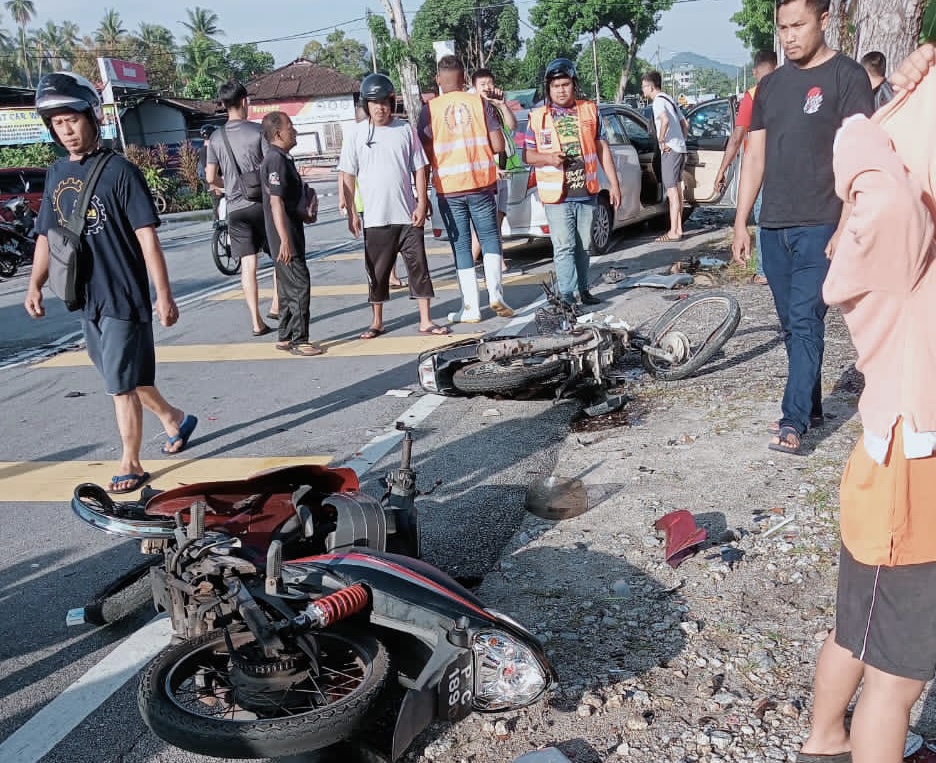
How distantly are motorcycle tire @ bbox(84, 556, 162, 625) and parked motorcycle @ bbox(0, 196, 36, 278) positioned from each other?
1199 cm

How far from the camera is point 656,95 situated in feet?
40.0

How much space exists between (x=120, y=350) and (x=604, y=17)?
72.2 metres

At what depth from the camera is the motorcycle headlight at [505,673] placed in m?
2.62

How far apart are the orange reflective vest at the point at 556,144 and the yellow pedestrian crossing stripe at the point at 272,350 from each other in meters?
1.44

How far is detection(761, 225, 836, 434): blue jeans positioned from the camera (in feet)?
15.2

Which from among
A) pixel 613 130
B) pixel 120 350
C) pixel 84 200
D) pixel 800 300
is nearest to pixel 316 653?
pixel 120 350

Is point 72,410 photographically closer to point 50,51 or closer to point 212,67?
point 212,67

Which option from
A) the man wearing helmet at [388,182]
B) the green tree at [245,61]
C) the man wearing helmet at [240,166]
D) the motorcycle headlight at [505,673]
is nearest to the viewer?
the motorcycle headlight at [505,673]

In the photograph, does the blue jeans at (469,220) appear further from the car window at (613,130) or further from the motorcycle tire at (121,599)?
the motorcycle tire at (121,599)

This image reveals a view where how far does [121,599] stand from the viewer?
12.2 ft

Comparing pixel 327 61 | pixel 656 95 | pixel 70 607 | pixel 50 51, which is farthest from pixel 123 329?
pixel 50 51

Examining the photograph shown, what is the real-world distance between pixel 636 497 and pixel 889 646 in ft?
7.87

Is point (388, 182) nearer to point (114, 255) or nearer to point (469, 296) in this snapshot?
point (469, 296)

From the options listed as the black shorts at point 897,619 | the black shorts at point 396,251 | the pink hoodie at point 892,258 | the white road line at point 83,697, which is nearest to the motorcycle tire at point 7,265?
the black shorts at point 396,251
